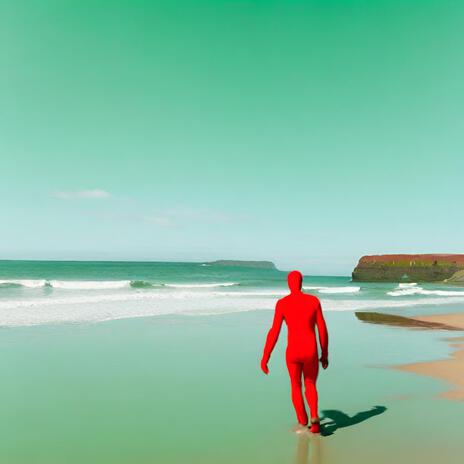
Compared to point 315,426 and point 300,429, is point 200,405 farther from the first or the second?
point 315,426

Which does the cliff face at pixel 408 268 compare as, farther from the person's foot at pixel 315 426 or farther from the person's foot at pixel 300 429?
the person's foot at pixel 315 426

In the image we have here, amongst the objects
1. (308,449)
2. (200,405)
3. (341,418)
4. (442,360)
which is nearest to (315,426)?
(308,449)

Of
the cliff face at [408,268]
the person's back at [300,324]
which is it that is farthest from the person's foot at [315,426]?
the cliff face at [408,268]

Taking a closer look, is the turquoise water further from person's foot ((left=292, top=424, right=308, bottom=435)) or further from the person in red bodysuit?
the person in red bodysuit

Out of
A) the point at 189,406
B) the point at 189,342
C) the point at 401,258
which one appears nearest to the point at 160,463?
the point at 189,406

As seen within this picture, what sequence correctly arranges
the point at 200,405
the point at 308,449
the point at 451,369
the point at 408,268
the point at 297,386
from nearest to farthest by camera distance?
the point at 308,449, the point at 297,386, the point at 200,405, the point at 451,369, the point at 408,268

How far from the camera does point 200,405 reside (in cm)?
596

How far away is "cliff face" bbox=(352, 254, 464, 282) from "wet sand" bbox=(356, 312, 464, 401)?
5479 centimetres

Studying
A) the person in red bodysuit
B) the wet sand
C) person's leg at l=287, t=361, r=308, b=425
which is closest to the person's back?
the person in red bodysuit

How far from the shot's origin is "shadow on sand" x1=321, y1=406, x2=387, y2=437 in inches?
199

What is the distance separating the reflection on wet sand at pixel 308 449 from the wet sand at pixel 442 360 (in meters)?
2.80

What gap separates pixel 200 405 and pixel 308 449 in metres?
1.87

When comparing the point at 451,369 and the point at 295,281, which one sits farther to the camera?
the point at 451,369

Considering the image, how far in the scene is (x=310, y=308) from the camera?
16.4 ft
